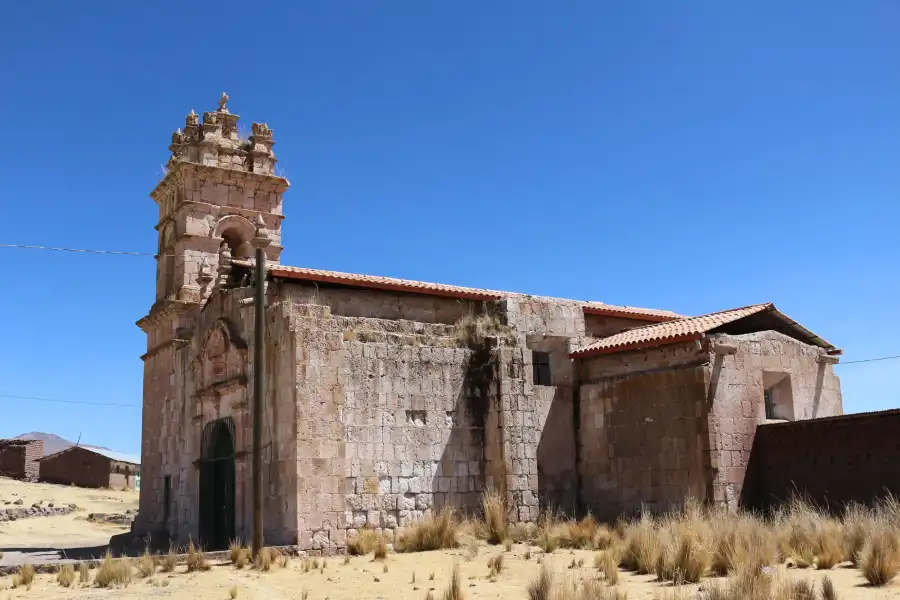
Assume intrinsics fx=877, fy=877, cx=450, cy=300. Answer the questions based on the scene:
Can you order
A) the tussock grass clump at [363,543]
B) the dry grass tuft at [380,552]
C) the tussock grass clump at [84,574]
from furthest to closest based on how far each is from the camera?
the tussock grass clump at [363,543]
the dry grass tuft at [380,552]
the tussock grass clump at [84,574]

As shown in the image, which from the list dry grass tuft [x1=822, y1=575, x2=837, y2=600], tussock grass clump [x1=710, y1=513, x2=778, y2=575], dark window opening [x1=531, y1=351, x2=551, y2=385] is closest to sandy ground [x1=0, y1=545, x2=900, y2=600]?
tussock grass clump [x1=710, y1=513, x2=778, y2=575]

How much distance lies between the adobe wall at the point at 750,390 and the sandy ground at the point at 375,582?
3.79 metres

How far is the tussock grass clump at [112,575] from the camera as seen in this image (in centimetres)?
1336

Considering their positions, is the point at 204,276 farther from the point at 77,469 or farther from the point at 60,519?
the point at 77,469

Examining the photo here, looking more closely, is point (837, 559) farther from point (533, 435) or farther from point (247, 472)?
point (247, 472)

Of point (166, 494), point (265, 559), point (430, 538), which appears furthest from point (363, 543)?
point (166, 494)

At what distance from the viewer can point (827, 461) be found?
53.2 feet

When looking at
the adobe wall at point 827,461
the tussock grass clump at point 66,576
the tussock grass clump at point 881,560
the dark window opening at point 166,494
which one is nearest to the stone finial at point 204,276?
the dark window opening at point 166,494

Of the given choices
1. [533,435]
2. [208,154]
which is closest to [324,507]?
[533,435]

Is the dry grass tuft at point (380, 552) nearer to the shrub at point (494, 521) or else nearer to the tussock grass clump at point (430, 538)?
the tussock grass clump at point (430, 538)

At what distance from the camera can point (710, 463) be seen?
671 inches

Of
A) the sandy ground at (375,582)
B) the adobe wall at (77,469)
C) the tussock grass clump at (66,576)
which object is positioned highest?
the adobe wall at (77,469)

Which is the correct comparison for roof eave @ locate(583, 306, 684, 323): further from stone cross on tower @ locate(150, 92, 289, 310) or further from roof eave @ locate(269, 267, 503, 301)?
stone cross on tower @ locate(150, 92, 289, 310)

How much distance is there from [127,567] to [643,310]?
49.0ft
